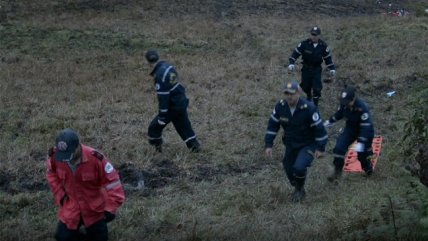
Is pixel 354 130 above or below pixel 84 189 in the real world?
below

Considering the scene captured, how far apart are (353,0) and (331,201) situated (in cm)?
2714

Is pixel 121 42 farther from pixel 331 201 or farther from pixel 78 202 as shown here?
pixel 78 202

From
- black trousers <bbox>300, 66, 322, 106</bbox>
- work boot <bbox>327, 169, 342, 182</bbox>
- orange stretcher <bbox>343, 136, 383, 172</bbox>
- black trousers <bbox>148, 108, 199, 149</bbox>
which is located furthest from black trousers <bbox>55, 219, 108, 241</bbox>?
black trousers <bbox>300, 66, 322, 106</bbox>

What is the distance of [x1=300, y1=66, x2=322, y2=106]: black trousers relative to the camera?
13438mm

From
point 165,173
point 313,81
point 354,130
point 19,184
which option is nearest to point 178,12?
point 313,81

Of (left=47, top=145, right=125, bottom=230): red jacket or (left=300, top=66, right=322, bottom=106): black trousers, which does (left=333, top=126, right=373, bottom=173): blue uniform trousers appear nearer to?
(left=300, top=66, right=322, bottom=106): black trousers

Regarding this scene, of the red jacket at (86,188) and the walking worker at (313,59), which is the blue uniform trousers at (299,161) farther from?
the walking worker at (313,59)

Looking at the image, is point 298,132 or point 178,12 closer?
point 298,132

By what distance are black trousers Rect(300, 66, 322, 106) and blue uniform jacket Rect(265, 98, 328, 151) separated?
17.1ft

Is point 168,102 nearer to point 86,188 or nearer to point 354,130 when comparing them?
point 354,130

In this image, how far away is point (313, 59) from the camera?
13.3m

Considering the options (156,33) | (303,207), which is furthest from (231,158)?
(156,33)

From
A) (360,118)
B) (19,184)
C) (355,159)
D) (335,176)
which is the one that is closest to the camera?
(19,184)

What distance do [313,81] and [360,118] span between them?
169 inches
